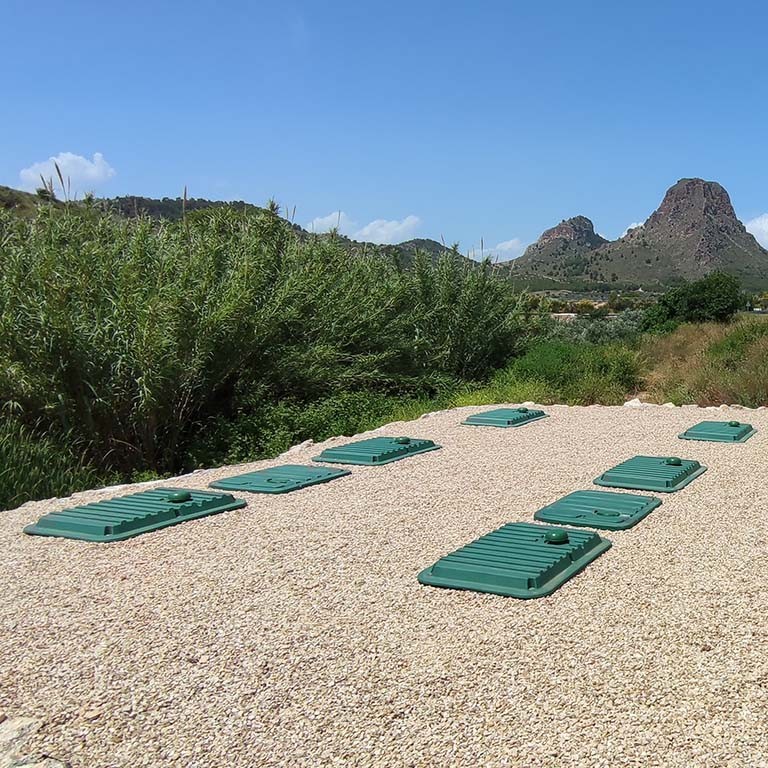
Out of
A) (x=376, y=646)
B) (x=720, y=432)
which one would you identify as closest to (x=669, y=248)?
(x=720, y=432)

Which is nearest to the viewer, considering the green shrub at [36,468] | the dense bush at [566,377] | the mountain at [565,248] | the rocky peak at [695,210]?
the green shrub at [36,468]

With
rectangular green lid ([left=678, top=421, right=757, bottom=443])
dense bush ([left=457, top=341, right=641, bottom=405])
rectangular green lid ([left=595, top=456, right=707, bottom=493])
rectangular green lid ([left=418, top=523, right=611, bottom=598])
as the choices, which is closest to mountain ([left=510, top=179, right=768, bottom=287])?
dense bush ([left=457, top=341, right=641, bottom=405])

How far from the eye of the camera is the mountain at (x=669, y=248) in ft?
362

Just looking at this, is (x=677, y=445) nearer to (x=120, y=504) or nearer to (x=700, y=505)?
(x=700, y=505)

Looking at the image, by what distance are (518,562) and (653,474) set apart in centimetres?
258

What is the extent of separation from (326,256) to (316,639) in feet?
31.3

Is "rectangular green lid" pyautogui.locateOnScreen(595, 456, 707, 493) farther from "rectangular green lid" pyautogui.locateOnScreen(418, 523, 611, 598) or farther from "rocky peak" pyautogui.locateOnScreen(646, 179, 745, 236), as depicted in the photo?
"rocky peak" pyautogui.locateOnScreen(646, 179, 745, 236)

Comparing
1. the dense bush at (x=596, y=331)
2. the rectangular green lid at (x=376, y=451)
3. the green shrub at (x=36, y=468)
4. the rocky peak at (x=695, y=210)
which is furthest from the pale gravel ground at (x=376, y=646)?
the rocky peak at (x=695, y=210)

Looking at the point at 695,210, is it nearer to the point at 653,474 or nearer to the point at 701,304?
the point at 701,304

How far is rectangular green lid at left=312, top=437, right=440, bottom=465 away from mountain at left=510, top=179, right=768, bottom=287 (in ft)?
301

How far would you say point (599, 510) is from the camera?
5.45 meters

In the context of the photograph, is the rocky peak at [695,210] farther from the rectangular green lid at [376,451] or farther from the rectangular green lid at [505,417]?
the rectangular green lid at [376,451]

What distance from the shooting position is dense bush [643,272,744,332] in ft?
74.1

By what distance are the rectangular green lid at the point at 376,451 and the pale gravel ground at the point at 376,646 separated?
171 cm
